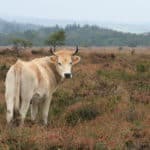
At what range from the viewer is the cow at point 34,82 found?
10.0 m

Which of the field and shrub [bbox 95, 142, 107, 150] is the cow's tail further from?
shrub [bbox 95, 142, 107, 150]

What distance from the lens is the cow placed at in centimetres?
1004

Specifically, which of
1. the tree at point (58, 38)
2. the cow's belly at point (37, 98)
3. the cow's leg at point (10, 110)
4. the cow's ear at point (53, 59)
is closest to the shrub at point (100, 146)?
the cow's leg at point (10, 110)

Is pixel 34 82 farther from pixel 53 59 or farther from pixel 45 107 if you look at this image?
pixel 53 59

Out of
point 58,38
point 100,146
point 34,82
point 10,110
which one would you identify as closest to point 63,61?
point 34,82

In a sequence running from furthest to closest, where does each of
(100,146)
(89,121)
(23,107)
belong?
(89,121), (23,107), (100,146)

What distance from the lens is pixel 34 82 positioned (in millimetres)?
10477

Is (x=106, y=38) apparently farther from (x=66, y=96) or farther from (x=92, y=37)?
(x=66, y=96)

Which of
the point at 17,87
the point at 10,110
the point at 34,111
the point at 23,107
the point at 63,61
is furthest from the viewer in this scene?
the point at 63,61

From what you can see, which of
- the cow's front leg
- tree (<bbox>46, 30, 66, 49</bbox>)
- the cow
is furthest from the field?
tree (<bbox>46, 30, 66, 49</bbox>)

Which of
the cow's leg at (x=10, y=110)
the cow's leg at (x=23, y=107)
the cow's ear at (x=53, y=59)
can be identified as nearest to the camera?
the cow's leg at (x=10, y=110)

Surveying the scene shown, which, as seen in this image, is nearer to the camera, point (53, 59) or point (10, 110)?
point (10, 110)

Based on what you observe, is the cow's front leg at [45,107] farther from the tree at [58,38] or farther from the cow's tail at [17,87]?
the tree at [58,38]

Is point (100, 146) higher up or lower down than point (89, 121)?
higher up
